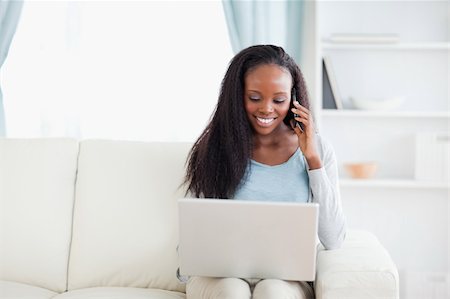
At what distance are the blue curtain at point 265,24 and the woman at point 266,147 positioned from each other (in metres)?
1.06

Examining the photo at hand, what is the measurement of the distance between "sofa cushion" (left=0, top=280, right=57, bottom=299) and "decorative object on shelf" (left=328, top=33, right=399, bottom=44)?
172cm

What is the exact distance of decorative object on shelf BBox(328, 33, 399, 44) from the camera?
351cm

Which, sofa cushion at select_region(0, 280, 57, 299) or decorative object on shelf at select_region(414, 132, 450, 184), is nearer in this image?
sofa cushion at select_region(0, 280, 57, 299)

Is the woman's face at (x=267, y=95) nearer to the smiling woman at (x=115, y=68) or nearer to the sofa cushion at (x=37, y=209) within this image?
the sofa cushion at (x=37, y=209)

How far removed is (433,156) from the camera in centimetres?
354

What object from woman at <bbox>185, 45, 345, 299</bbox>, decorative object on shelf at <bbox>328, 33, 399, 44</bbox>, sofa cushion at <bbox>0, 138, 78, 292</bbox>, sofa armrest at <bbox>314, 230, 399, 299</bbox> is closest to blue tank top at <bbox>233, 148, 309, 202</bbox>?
woman at <bbox>185, 45, 345, 299</bbox>

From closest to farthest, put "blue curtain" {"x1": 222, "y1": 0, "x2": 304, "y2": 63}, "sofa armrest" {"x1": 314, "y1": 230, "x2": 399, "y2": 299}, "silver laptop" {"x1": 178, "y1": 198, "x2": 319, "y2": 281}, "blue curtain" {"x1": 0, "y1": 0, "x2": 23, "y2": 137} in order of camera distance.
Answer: "silver laptop" {"x1": 178, "y1": 198, "x2": 319, "y2": 281}
"sofa armrest" {"x1": 314, "y1": 230, "x2": 399, "y2": 299}
"blue curtain" {"x1": 222, "y1": 0, "x2": 304, "y2": 63}
"blue curtain" {"x1": 0, "y1": 0, "x2": 23, "y2": 137}

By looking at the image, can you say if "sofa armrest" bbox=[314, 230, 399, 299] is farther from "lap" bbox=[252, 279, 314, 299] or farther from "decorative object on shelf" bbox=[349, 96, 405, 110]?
"decorative object on shelf" bbox=[349, 96, 405, 110]

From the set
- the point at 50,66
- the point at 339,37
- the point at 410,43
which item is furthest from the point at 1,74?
the point at 410,43

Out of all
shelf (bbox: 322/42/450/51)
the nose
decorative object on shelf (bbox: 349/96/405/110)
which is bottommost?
the nose

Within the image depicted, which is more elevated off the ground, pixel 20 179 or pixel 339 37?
pixel 339 37

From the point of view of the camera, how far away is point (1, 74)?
12.8 feet

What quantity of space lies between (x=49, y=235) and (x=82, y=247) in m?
0.14

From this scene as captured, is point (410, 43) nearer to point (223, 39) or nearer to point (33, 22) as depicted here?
point (223, 39)
